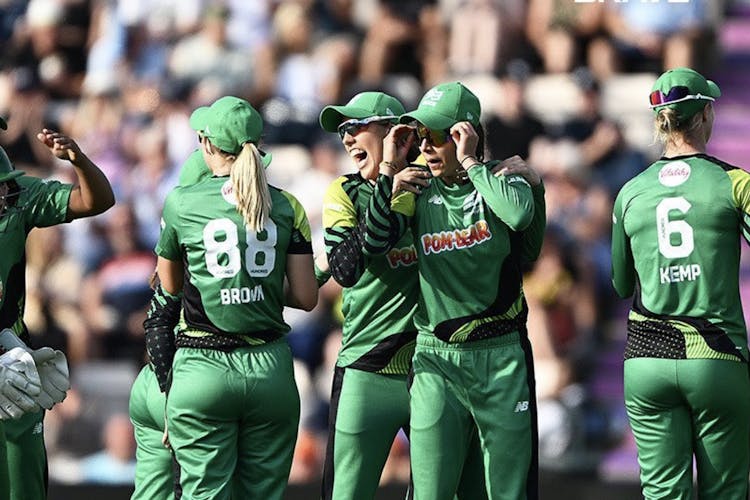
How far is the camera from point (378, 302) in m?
5.87

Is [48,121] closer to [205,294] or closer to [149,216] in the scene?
[149,216]

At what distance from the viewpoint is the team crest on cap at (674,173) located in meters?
5.54

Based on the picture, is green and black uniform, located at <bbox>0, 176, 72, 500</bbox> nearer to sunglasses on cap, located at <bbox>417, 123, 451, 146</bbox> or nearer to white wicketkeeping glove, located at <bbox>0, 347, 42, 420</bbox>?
white wicketkeeping glove, located at <bbox>0, 347, 42, 420</bbox>

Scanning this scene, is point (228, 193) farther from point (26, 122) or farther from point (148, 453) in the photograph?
point (26, 122)

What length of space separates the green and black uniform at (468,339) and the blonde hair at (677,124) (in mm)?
599

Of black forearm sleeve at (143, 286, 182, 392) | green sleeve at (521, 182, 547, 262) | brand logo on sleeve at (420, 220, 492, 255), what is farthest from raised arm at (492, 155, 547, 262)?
black forearm sleeve at (143, 286, 182, 392)

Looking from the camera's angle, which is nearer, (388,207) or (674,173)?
(388,207)

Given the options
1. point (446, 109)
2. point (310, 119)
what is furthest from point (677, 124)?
point (310, 119)

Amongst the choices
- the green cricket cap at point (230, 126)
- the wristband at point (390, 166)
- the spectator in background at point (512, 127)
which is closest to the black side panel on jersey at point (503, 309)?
the wristband at point (390, 166)

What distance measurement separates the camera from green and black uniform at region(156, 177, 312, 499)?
5.38m

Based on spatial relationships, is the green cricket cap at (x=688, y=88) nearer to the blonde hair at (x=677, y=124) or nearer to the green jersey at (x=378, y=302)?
the blonde hair at (x=677, y=124)

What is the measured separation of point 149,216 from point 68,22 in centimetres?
177

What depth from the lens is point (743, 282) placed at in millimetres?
9414

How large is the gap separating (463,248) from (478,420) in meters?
0.62
